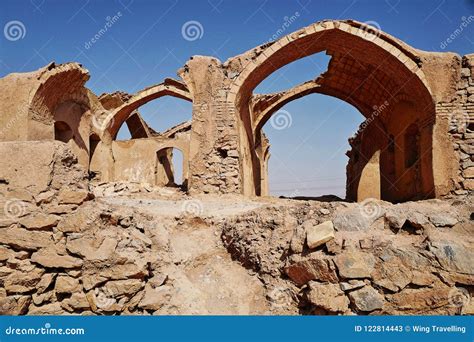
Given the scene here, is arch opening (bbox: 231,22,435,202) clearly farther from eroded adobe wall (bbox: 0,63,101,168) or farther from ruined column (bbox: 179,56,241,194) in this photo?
eroded adobe wall (bbox: 0,63,101,168)

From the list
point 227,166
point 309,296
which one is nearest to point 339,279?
point 309,296

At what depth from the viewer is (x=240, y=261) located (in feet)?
14.8

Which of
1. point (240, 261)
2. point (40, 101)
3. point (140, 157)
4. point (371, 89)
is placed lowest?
point (240, 261)

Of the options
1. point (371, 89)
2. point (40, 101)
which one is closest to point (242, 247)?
point (40, 101)

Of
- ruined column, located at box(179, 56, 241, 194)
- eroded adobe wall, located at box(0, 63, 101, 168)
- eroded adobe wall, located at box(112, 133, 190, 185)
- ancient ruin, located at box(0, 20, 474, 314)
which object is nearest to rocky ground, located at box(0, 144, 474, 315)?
ancient ruin, located at box(0, 20, 474, 314)

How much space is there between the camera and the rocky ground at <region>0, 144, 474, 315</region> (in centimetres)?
353

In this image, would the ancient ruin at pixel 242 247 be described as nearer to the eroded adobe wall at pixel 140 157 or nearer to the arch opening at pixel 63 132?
the arch opening at pixel 63 132

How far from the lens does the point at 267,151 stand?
20.5 metres

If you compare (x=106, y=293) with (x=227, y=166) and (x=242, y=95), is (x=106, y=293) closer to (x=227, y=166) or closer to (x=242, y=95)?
(x=227, y=166)

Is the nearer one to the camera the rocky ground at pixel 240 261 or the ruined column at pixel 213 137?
the rocky ground at pixel 240 261

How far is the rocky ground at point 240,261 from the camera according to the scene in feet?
11.6

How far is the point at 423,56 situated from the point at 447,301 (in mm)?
6420

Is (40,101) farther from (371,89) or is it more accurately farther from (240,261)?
(371,89)

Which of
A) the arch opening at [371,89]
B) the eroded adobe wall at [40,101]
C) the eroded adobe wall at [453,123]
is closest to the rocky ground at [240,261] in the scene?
the eroded adobe wall at [453,123]
